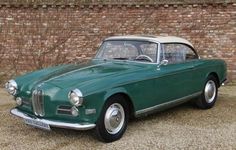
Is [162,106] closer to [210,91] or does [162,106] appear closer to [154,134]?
[154,134]

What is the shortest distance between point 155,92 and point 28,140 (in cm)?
208

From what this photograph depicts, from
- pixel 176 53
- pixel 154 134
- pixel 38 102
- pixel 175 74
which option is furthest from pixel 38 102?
pixel 176 53

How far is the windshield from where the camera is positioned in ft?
22.3

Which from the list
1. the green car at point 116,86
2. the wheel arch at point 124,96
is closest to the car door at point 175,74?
the green car at point 116,86

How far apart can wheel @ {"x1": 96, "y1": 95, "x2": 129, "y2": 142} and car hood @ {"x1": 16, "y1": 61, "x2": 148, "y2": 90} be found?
380 millimetres

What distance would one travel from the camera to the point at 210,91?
7.81m

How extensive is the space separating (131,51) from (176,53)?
898mm

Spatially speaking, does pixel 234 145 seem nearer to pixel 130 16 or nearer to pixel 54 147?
pixel 54 147

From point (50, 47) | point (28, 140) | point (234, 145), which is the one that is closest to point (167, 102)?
point (234, 145)

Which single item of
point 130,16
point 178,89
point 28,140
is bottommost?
point 28,140

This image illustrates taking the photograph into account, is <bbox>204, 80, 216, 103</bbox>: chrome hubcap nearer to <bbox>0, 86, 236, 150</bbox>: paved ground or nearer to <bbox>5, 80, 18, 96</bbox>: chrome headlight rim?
<bbox>0, 86, 236, 150</bbox>: paved ground

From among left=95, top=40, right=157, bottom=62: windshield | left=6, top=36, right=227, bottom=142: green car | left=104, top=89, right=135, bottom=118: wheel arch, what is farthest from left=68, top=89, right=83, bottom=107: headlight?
left=95, top=40, right=157, bottom=62: windshield

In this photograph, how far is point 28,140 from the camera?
5.89m

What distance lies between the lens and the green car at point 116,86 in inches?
214
